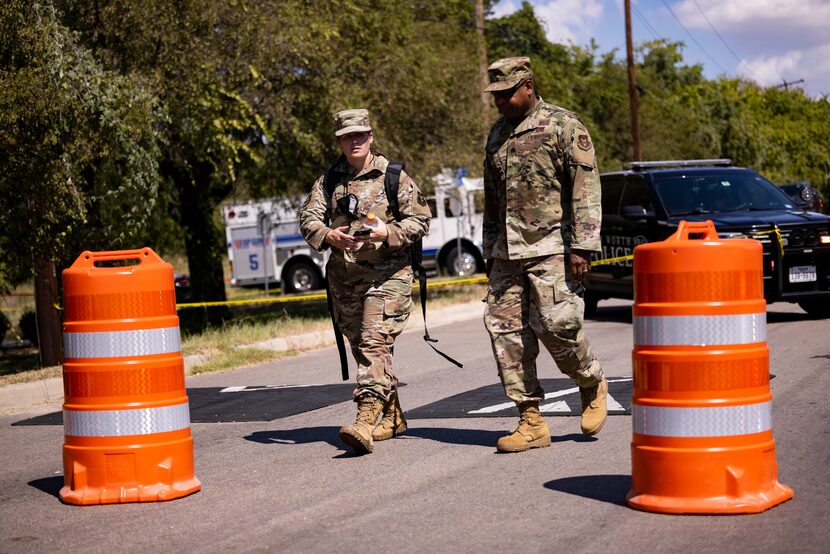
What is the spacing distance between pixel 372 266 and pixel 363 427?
1.00 m

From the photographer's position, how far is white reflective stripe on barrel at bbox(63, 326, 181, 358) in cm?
581

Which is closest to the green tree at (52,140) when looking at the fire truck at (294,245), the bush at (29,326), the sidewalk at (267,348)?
the sidewalk at (267,348)

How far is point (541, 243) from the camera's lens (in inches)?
260

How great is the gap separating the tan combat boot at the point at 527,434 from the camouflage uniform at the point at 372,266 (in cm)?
86

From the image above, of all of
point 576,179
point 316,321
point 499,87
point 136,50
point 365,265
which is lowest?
point 316,321

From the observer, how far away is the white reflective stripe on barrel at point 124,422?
5867 millimetres

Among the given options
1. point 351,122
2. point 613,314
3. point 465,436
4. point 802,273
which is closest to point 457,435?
point 465,436

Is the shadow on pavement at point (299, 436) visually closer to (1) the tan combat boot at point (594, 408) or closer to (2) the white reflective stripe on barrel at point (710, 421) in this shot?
(1) the tan combat boot at point (594, 408)

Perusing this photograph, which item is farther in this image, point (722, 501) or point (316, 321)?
point (316, 321)

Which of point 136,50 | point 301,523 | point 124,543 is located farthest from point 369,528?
point 136,50

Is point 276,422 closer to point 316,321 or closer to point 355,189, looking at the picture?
point 355,189

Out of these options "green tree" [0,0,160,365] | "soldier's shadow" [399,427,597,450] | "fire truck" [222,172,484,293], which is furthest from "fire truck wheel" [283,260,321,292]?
"soldier's shadow" [399,427,597,450]

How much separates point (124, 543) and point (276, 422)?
11.5 ft

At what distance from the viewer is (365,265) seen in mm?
7234
